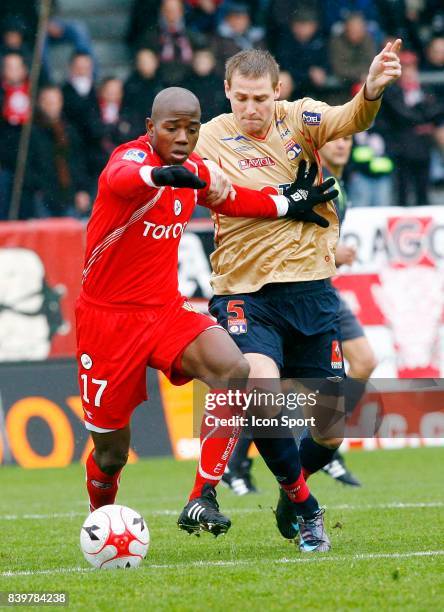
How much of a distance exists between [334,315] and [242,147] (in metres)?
1.08

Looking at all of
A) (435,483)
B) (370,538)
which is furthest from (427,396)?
(370,538)

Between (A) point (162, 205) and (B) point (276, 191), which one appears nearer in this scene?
(A) point (162, 205)

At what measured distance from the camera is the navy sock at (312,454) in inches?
294

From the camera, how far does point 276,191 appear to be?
722 centimetres

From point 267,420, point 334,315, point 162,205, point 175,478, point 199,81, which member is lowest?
point 175,478

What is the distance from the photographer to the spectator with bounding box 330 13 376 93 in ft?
54.3

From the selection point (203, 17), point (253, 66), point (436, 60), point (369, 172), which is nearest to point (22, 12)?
point (203, 17)

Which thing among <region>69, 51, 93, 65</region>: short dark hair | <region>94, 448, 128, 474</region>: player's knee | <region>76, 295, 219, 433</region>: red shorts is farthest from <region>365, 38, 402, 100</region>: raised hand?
<region>69, 51, 93, 65</region>: short dark hair

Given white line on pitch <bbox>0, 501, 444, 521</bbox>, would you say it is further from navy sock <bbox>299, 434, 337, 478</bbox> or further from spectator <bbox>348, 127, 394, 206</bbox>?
spectator <bbox>348, 127, 394, 206</bbox>

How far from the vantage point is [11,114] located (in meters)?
15.6

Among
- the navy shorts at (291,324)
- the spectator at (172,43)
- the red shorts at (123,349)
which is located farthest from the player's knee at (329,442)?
the spectator at (172,43)

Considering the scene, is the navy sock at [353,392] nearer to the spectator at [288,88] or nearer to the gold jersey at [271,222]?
the gold jersey at [271,222]

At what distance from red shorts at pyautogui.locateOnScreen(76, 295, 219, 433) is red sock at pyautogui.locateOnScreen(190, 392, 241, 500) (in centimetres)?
27

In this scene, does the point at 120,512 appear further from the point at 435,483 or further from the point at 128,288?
the point at 435,483
